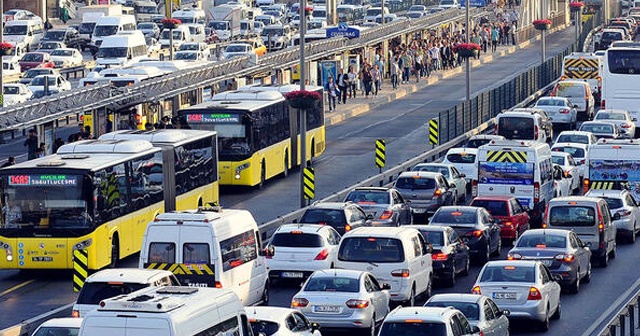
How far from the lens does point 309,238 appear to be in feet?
115

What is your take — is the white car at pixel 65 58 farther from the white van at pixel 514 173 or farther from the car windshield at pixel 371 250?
the car windshield at pixel 371 250

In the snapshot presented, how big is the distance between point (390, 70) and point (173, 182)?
4405 cm

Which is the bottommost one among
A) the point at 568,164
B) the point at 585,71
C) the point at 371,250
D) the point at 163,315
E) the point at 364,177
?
the point at 364,177

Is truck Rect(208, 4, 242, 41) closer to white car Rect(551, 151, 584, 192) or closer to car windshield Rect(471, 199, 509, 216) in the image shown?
white car Rect(551, 151, 584, 192)

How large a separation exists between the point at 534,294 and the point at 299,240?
5.89 m

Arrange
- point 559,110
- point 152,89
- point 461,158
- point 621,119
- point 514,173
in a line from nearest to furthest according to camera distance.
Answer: point 514,173 < point 461,158 < point 152,89 < point 621,119 < point 559,110

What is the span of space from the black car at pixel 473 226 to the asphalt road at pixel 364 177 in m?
0.52

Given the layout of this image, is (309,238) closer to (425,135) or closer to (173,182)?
(173,182)

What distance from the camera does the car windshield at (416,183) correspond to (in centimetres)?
4575

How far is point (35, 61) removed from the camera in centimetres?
8619

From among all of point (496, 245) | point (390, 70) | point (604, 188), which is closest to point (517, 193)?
point (604, 188)

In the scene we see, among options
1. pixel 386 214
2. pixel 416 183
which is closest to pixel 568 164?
pixel 416 183

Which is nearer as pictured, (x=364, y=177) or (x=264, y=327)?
(x=264, y=327)

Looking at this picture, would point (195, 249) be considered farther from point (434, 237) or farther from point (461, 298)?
point (434, 237)
